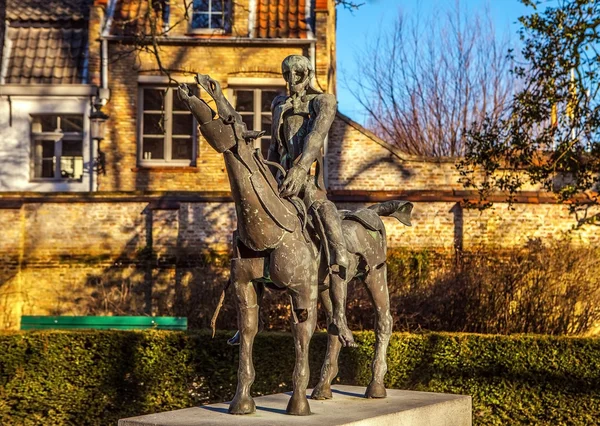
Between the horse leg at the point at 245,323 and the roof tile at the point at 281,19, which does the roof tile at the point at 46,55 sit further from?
the horse leg at the point at 245,323

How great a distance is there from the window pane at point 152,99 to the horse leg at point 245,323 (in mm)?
15921

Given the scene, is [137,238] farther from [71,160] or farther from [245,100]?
[245,100]

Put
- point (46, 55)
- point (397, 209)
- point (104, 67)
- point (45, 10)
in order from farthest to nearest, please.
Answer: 1. point (45, 10)
2. point (46, 55)
3. point (104, 67)
4. point (397, 209)

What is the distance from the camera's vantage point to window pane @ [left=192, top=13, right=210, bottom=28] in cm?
2309

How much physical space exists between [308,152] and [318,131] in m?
0.25

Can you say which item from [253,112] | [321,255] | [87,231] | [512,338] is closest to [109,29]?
[253,112]

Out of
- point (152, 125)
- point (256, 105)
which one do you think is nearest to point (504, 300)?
point (256, 105)

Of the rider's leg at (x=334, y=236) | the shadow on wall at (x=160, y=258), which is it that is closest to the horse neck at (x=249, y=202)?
the rider's leg at (x=334, y=236)

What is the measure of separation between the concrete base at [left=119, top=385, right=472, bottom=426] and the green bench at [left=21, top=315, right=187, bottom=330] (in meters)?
5.43

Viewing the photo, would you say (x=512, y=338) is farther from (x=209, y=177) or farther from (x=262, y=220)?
(x=209, y=177)

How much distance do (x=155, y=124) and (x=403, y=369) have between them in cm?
A: 1251

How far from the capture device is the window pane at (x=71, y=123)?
896 inches

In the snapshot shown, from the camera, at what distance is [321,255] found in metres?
7.63

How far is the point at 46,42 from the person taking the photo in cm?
2323
